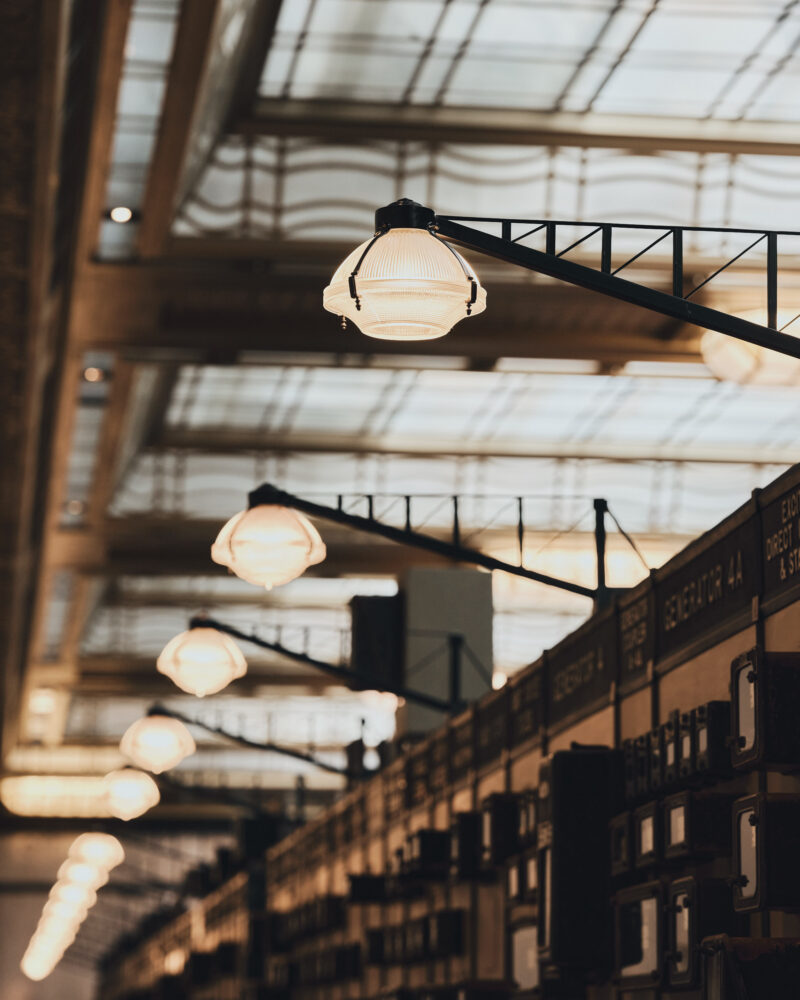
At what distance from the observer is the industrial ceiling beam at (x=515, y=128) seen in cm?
1700

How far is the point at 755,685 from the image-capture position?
7836mm

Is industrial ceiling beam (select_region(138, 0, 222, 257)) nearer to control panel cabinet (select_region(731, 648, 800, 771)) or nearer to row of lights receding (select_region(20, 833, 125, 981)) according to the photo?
control panel cabinet (select_region(731, 648, 800, 771))

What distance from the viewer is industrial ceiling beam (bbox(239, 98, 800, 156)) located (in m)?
17.0

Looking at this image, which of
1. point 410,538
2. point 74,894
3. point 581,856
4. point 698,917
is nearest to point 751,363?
point 410,538

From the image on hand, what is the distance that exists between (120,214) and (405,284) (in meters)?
10.5

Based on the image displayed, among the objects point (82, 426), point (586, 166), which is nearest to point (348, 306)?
point (586, 166)

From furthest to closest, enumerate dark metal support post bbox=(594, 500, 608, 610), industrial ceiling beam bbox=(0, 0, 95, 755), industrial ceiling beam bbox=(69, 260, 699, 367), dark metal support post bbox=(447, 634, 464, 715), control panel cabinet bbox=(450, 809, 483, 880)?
dark metal support post bbox=(447, 634, 464, 715) → industrial ceiling beam bbox=(69, 260, 699, 367) → control panel cabinet bbox=(450, 809, 483, 880) → industrial ceiling beam bbox=(0, 0, 95, 755) → dark metal support post bbox=(594, 500, 608, 610)

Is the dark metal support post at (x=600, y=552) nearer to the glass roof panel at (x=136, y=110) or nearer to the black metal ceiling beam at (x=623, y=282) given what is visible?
the black metal ceiling beam at (x=623, y=282)

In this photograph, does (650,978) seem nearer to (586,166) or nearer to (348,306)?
(348,306)

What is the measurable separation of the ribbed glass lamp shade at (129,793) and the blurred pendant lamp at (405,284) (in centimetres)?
1773

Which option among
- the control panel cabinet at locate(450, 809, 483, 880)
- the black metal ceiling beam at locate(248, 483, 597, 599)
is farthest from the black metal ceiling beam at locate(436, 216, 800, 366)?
the control panel cabinet at locate(450, 809, 483, 880)

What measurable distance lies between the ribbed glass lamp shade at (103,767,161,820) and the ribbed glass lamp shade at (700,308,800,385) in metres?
10.8

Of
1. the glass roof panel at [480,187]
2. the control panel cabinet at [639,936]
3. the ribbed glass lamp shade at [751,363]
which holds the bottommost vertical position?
the control panel cabinet at [639,936]

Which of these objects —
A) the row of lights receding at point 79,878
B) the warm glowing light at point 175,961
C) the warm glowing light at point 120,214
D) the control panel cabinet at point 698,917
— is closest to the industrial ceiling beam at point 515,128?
the warm glowing light at point 120,214
